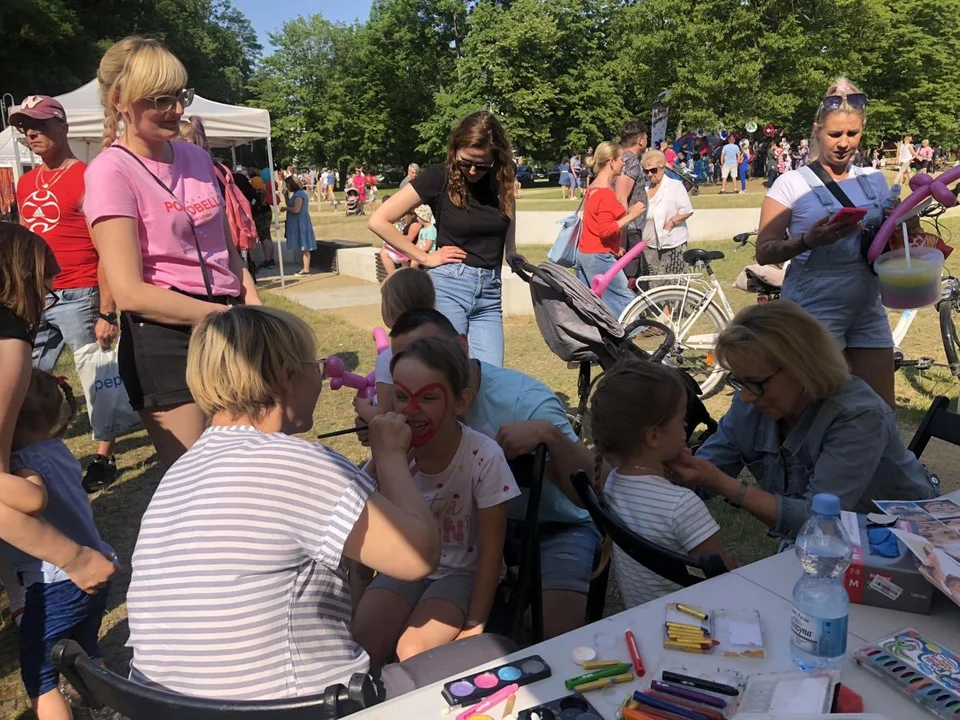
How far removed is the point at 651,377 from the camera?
206 cm

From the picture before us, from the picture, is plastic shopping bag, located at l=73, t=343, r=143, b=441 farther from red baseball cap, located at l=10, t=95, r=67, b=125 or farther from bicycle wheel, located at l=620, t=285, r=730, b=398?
bicycle wheel, located at l=620, t=285, r=730, b=398

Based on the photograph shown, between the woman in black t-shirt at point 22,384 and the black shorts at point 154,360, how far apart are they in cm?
37

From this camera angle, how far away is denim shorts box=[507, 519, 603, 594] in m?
2.21

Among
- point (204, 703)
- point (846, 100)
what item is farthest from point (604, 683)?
point (846, 100)

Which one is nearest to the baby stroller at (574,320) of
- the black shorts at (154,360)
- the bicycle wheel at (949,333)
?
the bicycle wheel at (949,333)

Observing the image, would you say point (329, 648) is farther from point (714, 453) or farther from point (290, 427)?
point (714, 453)

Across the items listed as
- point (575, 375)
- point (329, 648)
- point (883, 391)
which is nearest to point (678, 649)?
point (329, 648)

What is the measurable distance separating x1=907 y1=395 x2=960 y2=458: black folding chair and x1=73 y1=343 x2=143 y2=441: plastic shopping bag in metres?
3.94

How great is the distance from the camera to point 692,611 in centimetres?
154

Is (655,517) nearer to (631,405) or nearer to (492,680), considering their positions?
(631,405)

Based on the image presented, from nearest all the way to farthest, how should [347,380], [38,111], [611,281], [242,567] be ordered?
1. [242,567]
2. [347,380]
3. [38,111]
4. [611,281]

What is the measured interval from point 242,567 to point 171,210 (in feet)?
4.89

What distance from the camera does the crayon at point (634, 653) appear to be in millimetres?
1367

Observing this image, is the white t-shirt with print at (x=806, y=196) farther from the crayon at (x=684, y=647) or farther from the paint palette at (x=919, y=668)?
the crayon at (x=684, y=647)
